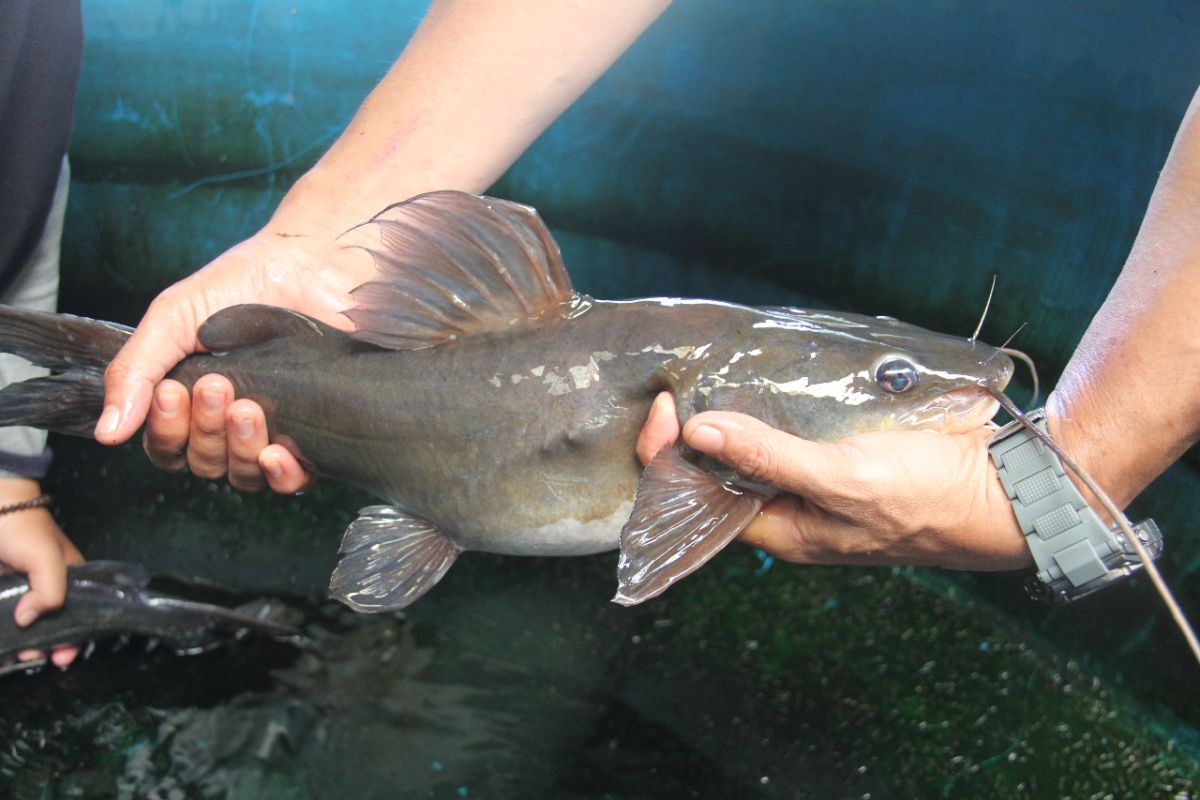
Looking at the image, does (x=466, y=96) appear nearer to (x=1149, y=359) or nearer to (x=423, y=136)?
(x=423, y=136)

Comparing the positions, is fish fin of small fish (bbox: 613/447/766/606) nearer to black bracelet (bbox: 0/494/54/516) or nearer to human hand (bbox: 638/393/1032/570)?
human hand (bbox: 638/393/1032/570)

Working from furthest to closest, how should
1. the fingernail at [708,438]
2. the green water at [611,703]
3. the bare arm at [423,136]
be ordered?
the green water at [611,703]
the bare arm at [423,136]
the fingernail at [708,438]

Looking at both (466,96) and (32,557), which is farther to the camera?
(32,557)

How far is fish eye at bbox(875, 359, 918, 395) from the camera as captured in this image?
128 cm

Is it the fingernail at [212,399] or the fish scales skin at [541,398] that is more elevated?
the fish scales skin at [541,398]

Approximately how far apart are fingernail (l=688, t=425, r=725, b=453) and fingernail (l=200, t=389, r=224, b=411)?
691 mm

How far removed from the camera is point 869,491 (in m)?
1.27

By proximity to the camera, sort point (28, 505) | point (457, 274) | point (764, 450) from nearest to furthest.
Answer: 1. point (764, 450)
2. point (457, 274)
3. point (28, 505)

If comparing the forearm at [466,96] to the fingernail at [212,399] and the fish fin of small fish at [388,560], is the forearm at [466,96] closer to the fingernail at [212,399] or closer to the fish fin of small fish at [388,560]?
the fingernail at [212,399]

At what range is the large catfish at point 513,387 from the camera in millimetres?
1301

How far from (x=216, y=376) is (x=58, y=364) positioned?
0.77 feet

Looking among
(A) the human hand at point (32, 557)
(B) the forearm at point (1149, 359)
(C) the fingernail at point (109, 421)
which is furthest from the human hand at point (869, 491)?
(A) the human hand at point (32, 557)

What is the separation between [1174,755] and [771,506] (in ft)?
A: 3.30

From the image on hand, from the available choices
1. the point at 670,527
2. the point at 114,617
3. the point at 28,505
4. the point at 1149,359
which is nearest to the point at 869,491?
the point at 670,527
